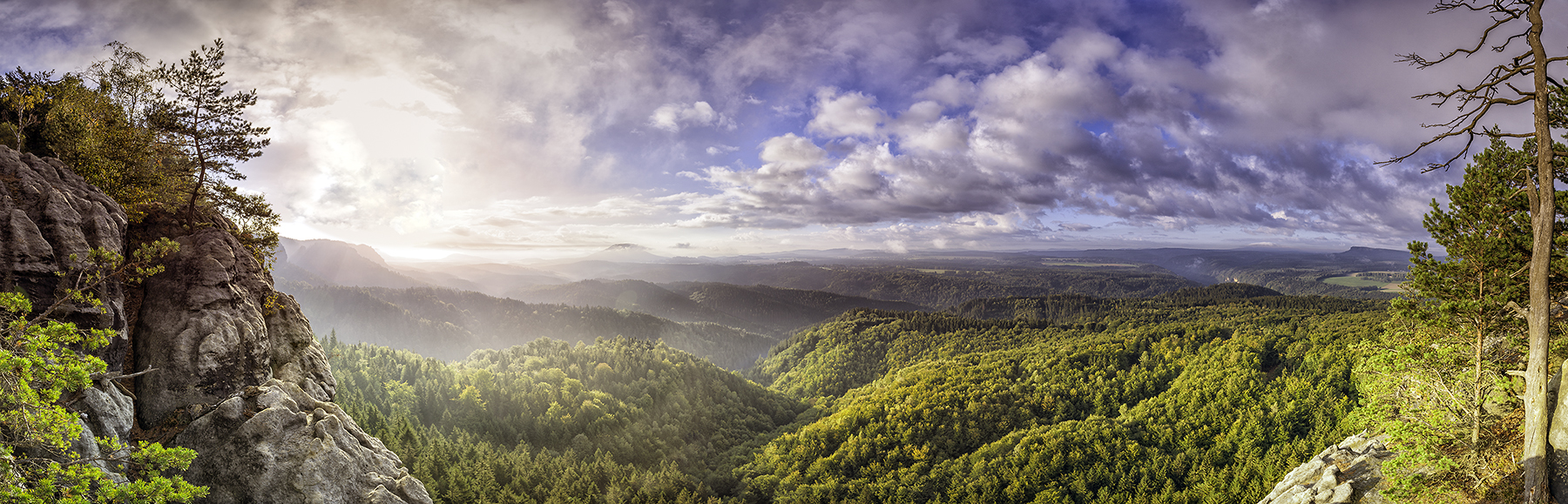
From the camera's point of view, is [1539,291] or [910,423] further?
[910,423]

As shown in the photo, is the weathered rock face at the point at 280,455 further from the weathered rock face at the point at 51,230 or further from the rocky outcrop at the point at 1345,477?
the rocky outcrop at the point at 1345,477

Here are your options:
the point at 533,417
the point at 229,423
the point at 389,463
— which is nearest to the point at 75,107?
the point at 229,423

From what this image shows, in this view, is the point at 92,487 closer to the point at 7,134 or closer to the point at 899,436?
the point at 7,134

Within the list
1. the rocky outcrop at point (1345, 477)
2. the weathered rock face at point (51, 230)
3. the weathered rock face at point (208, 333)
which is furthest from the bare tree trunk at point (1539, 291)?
the weathered rock face at point (208, 333)

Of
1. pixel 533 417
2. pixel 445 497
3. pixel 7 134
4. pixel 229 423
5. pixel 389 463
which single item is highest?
pixel 7 134

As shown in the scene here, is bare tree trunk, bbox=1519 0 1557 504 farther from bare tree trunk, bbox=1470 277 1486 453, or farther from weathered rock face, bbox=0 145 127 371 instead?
weathered rock face, bbox=0 145 127 371

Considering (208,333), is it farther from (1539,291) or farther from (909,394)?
(909,394)

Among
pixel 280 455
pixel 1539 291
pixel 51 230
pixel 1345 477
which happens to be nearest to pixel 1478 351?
pixel 1539 291
